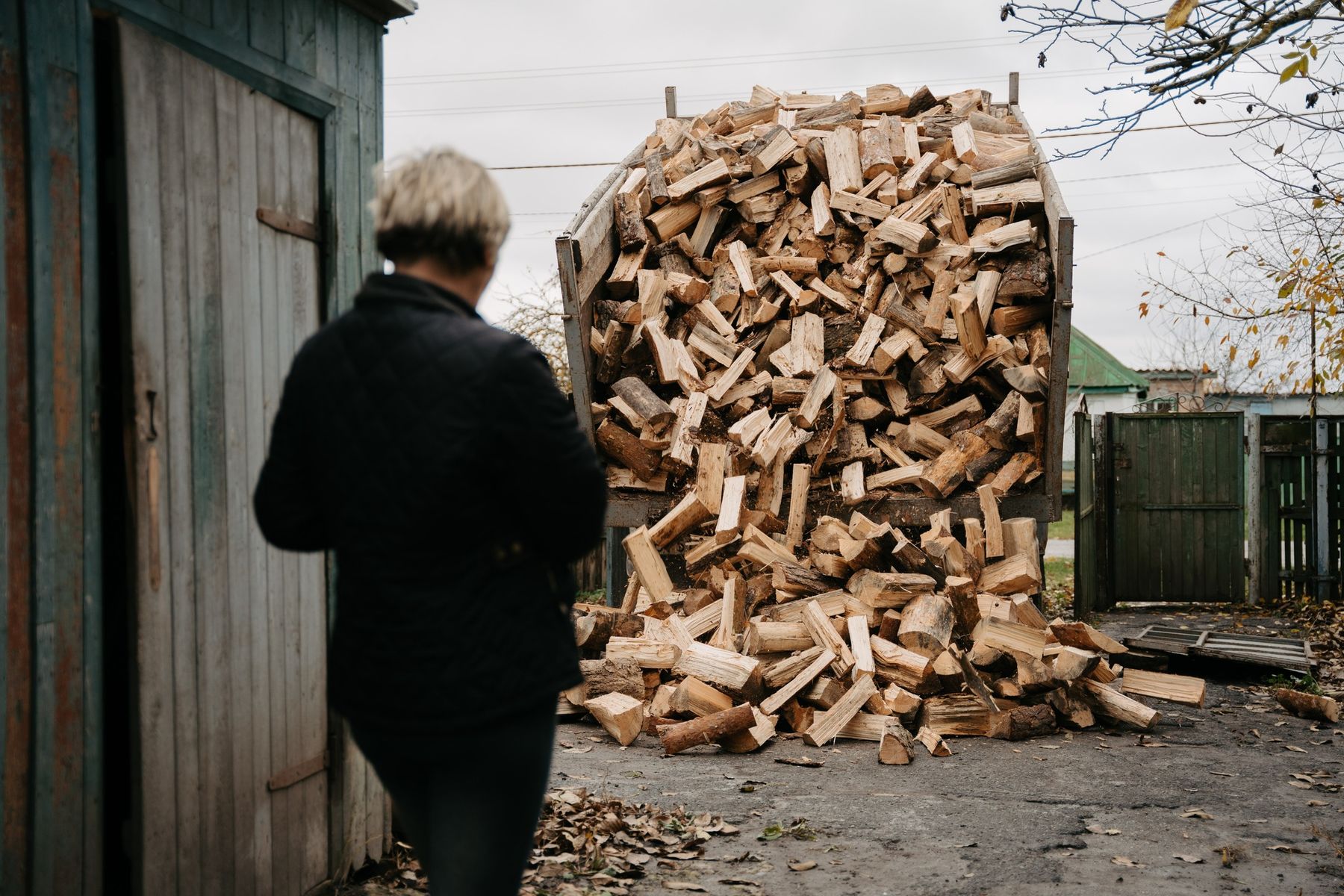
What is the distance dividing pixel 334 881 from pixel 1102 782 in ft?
10.8

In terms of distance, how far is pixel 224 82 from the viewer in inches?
120

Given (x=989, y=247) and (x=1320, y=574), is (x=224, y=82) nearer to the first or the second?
(x=989, y=247)

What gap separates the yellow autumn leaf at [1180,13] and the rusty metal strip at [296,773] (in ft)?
11.5

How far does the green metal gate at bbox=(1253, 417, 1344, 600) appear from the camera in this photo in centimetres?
993

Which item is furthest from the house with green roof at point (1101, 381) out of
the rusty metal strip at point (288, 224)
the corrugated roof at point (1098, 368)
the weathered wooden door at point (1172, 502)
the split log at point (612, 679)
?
the rusty metal strip at point (288, 224)

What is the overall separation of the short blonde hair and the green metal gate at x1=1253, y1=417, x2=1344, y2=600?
1016 cm

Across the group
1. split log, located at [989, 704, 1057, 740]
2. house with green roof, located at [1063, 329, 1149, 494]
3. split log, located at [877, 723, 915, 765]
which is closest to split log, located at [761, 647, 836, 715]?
split log, located at [877, 723, 915, 765]

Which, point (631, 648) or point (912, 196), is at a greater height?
point (912, 196)

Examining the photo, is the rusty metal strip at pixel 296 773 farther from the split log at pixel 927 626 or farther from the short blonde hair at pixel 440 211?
the split log at pixel 927 626

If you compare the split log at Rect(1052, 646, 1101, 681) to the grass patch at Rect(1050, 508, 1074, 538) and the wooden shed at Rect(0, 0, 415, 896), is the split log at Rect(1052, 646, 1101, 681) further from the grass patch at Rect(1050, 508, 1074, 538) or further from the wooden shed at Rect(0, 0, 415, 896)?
the grass patch at Rect(1050, 508, 1074, 538)

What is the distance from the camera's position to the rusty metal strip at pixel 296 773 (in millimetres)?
3225

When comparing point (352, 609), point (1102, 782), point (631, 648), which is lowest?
point (1102, 782)

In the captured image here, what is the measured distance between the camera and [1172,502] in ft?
34.9

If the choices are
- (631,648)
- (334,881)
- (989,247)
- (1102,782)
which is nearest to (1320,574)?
(989,247)
